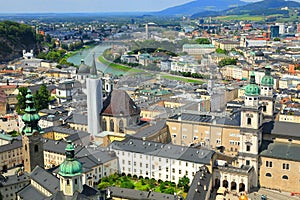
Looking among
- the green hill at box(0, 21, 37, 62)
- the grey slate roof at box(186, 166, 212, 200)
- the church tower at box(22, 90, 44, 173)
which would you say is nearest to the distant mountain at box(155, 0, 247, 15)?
the grey slate roof at box(186, 166, 212, 200)

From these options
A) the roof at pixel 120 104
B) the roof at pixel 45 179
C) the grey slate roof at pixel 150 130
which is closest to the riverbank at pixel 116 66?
the roof at pixel 120 104

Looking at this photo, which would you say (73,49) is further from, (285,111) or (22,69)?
(285,111)

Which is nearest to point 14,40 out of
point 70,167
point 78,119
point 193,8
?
point 193,8

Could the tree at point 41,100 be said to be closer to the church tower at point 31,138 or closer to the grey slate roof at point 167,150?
the grey slate roof at point 167,150

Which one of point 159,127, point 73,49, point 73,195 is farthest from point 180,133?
point 73,49

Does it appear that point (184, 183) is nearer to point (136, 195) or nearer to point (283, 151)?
point (136, 195)

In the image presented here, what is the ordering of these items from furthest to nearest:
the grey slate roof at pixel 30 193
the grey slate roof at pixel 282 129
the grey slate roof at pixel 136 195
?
the grey slate roof at pixel 282 129 < the grey slate roof at pixel 136 195 < the grey slate roof at pixel 30 193
